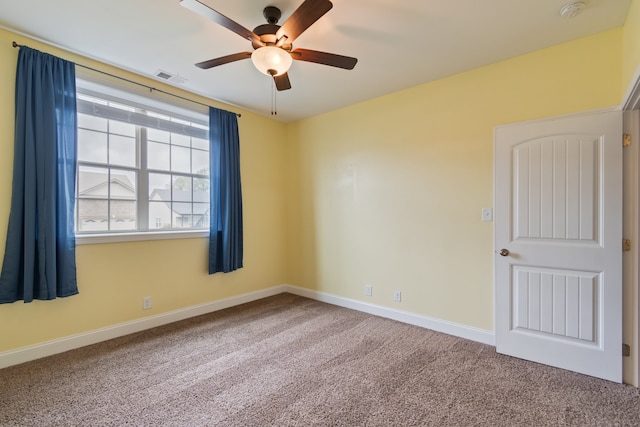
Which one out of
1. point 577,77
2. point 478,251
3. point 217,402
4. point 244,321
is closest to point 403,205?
point 478,251

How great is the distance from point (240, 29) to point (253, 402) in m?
2.45

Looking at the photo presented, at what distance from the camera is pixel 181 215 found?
11.9 feet

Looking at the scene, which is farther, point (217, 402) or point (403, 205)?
point (403, 205)

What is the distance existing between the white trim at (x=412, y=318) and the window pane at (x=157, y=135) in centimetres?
281

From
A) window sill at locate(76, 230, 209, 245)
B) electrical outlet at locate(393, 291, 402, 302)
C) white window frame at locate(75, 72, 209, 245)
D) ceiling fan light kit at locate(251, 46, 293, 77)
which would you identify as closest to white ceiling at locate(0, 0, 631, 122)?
white window frame at locate(75, 72, 209, 245)

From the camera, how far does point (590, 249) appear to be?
2.29 m

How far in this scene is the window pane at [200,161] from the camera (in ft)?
12.3

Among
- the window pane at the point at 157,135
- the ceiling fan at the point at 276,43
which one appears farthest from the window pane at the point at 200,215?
the ceiling fan at the point at 276,43

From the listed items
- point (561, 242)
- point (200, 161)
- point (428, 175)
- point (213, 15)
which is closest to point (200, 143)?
point (200, 161)

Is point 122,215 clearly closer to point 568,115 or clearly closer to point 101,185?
point 101,185

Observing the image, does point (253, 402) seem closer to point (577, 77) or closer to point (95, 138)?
point (95, 138)

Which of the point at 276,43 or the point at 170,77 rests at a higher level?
the point at 170,77

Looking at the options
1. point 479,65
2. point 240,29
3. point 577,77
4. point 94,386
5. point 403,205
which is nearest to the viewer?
point 240,29

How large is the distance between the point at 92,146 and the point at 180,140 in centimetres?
91
